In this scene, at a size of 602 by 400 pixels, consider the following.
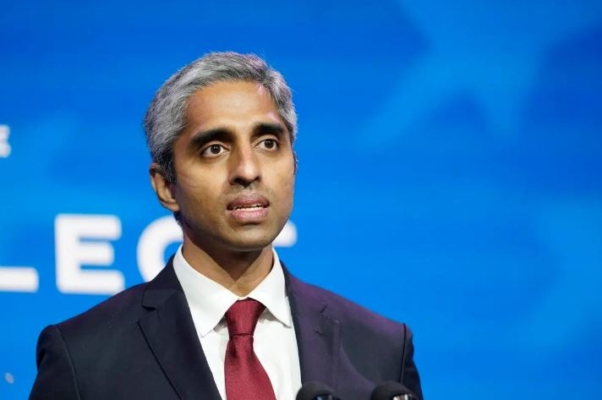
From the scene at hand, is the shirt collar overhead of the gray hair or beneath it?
beneath

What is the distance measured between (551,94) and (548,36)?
0.56 feet

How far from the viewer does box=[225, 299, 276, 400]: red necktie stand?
2.04 meters

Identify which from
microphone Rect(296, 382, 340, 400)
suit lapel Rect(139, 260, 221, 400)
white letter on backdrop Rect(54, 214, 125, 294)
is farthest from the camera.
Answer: white letter on backdrop Rect(54, 214, 125, 294)

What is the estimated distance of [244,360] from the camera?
2.07m

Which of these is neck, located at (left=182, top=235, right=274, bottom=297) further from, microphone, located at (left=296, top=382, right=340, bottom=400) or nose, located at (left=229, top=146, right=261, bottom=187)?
microphone, located at (left=296, top=382, right=340, bottom=400)

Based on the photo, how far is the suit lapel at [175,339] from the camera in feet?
6.61

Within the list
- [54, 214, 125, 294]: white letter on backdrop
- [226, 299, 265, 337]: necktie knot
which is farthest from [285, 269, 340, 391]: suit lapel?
[54, 214, 125, 294]: white letter on backdrop

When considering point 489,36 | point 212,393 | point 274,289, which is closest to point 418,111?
point 489,36

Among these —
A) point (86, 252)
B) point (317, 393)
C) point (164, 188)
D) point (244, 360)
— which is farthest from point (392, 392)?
point (86, 252)

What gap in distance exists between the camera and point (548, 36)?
119 inches

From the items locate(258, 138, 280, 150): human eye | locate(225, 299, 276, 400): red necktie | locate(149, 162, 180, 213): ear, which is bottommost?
locate(225, 299, 276, 400): red necktie

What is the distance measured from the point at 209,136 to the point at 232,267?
282 millimetres

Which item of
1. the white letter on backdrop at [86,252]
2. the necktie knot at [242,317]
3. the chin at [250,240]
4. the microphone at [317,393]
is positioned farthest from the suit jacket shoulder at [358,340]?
the white letter on backdrop at [86,252]

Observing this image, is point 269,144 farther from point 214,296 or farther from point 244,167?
point 214,296
